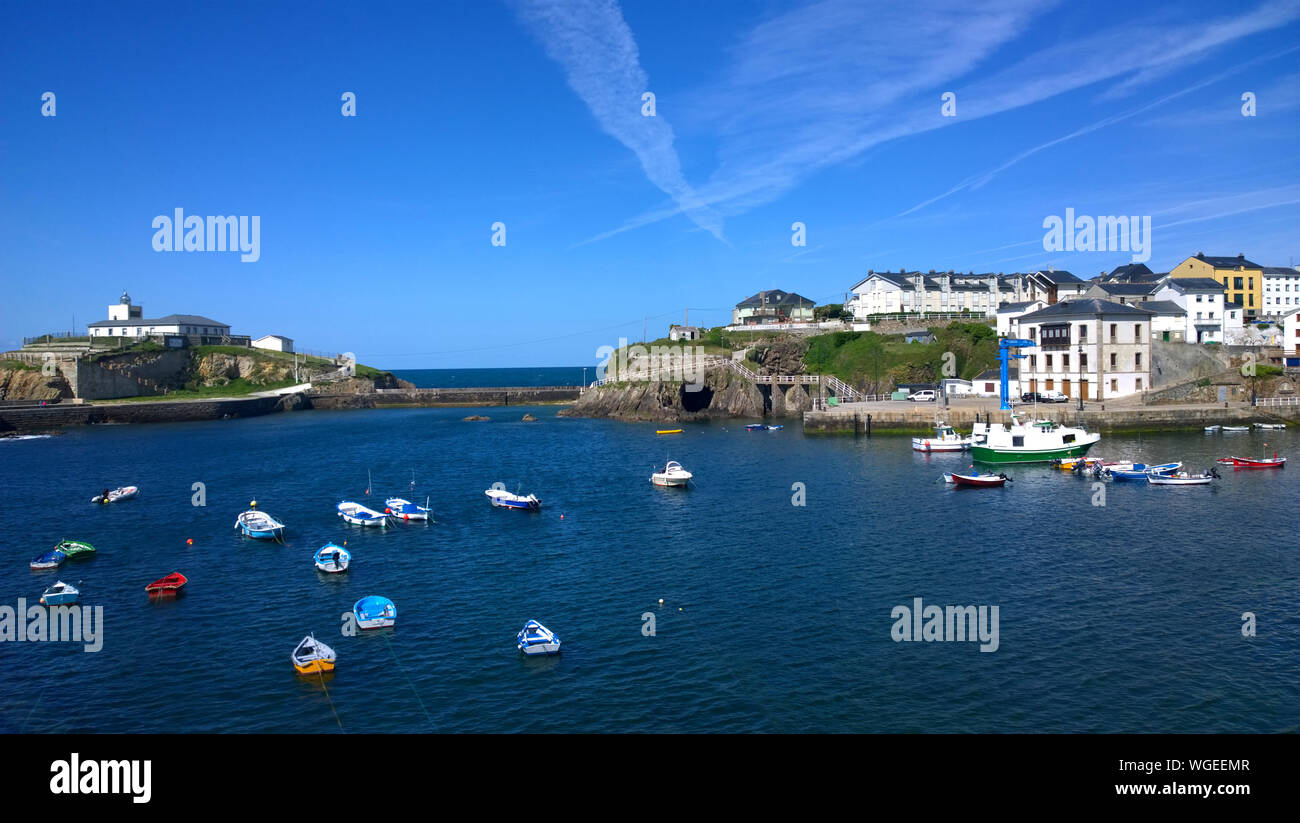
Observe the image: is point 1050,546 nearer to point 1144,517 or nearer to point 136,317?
point 1144,517

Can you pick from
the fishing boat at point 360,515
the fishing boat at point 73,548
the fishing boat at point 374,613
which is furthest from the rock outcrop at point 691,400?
the fishing boat at point 374,613

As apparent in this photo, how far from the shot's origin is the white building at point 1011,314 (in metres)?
89.6

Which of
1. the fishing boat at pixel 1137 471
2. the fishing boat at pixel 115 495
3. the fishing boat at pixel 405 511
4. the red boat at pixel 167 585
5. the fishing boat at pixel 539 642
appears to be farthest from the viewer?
the fishing boat at pixel 115 495

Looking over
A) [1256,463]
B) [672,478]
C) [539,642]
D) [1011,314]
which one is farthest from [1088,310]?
[539,642]

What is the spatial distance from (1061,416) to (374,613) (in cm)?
5930

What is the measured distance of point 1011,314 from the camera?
92.3 metres

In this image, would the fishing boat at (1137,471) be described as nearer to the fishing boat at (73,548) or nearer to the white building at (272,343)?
the fishing boat at (73,548)

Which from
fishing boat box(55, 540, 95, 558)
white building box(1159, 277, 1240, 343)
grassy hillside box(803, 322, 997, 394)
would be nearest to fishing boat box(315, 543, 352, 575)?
fishing boat box(55, 540, 95, 558)

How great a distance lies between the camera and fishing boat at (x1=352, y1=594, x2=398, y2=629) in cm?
2625

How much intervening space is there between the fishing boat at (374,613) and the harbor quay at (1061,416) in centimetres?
5319

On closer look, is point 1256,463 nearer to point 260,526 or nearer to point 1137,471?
point 1137,471
